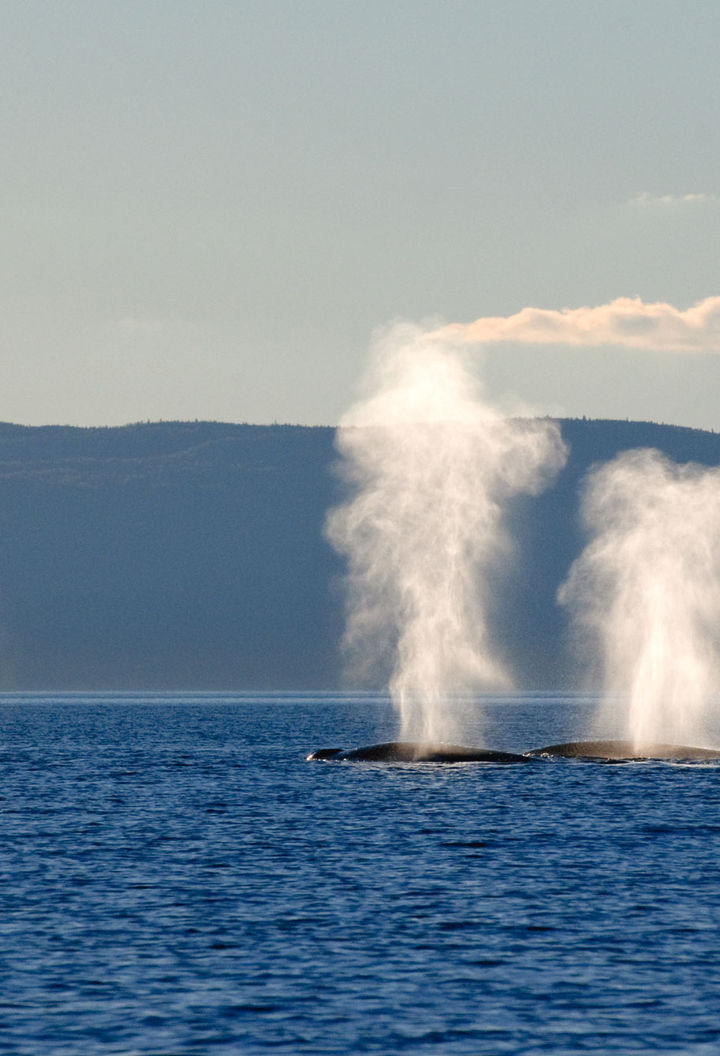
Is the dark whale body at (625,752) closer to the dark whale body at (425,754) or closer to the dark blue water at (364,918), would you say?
the dark whale body at (425,754)

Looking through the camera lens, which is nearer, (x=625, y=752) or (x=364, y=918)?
(x=364, y=918)

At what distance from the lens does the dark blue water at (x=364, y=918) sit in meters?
27.7

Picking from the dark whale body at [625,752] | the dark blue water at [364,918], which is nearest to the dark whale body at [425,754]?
the dark whale body at [625,752]

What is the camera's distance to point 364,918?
38625 mm

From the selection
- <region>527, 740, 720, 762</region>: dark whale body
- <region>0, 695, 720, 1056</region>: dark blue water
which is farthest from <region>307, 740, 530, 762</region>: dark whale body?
<region>0, 695, 720, 1056</region>: dark blue water

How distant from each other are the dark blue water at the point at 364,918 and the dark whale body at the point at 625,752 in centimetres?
1289

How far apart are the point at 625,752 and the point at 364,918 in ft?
180

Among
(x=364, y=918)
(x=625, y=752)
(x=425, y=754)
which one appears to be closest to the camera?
(x=364, y=918)

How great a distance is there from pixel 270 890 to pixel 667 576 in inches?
3239

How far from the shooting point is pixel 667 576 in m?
122

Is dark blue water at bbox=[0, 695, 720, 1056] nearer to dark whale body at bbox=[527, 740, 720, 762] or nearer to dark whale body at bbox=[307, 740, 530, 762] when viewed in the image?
dark whale body at bbox=[307, 740, 530, 762]

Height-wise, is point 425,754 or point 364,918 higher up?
point 425,754

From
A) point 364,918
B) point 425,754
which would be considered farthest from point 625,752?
point 364,918

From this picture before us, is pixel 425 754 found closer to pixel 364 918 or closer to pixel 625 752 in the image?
pixel 625 752
